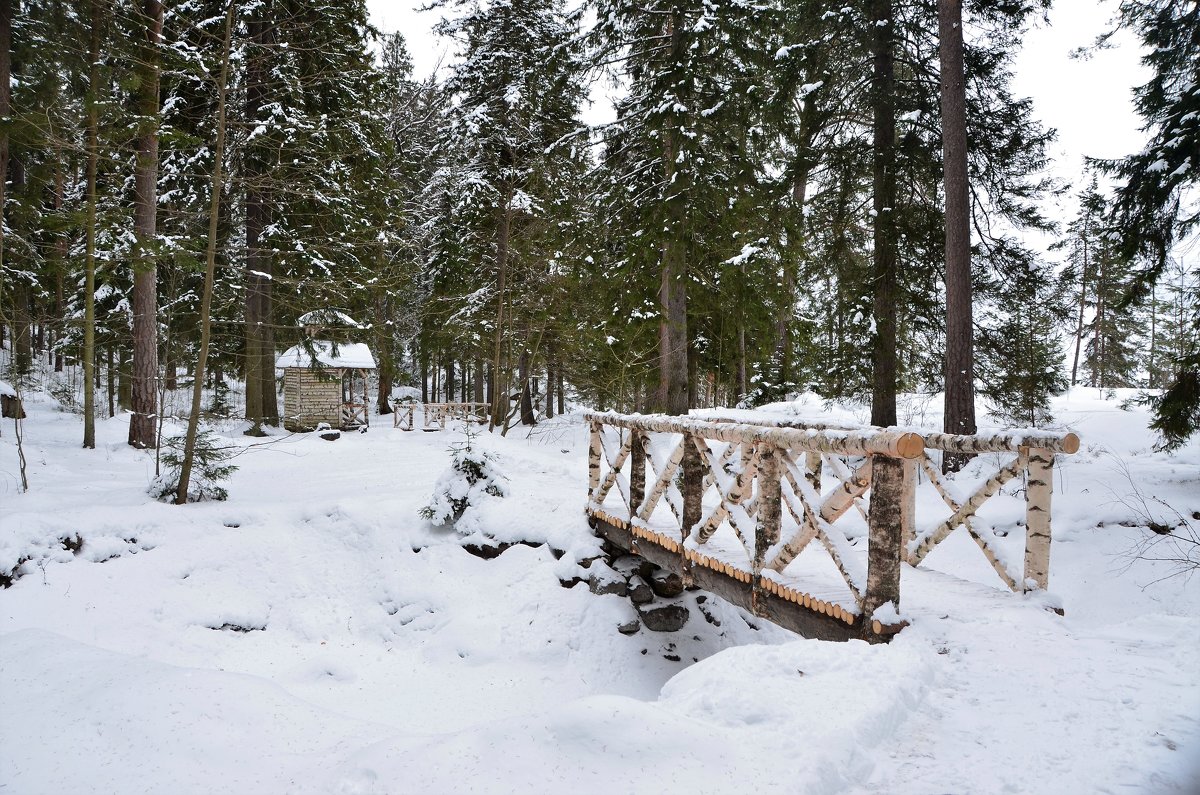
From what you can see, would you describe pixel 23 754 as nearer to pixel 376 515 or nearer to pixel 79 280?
pixel 376 515

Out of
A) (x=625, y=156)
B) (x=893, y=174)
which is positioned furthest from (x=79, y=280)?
(x=893, y=174)

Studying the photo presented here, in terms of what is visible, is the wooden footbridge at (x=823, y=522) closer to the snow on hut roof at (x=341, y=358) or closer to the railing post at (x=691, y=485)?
the railing post at (x=691, y=485)

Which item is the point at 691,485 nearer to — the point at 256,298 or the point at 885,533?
the point at 885,533

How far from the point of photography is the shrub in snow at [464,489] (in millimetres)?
8086

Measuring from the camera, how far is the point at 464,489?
27.4ft

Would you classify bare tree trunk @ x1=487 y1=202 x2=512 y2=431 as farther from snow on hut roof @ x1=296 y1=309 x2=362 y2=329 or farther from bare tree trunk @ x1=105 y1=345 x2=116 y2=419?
bare tree trunk @ x1=105 y1=345 x2=116 y2=419

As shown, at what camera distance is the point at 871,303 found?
414 inches

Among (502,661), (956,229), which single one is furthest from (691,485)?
(956,229)

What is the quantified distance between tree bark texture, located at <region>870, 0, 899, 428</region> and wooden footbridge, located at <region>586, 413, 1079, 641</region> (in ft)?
17.9

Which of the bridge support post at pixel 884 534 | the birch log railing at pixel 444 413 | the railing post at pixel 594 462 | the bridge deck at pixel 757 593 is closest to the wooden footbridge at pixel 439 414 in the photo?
the birch log railing at pixel 444 413

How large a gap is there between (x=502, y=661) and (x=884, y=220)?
8892 mm

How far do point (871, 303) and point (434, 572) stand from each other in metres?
8.32

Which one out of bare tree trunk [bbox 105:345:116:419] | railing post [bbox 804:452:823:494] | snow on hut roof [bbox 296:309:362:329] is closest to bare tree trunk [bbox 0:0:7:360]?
snow on hut roof [bbox 296:309:362:329]

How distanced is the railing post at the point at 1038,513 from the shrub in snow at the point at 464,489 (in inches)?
240
